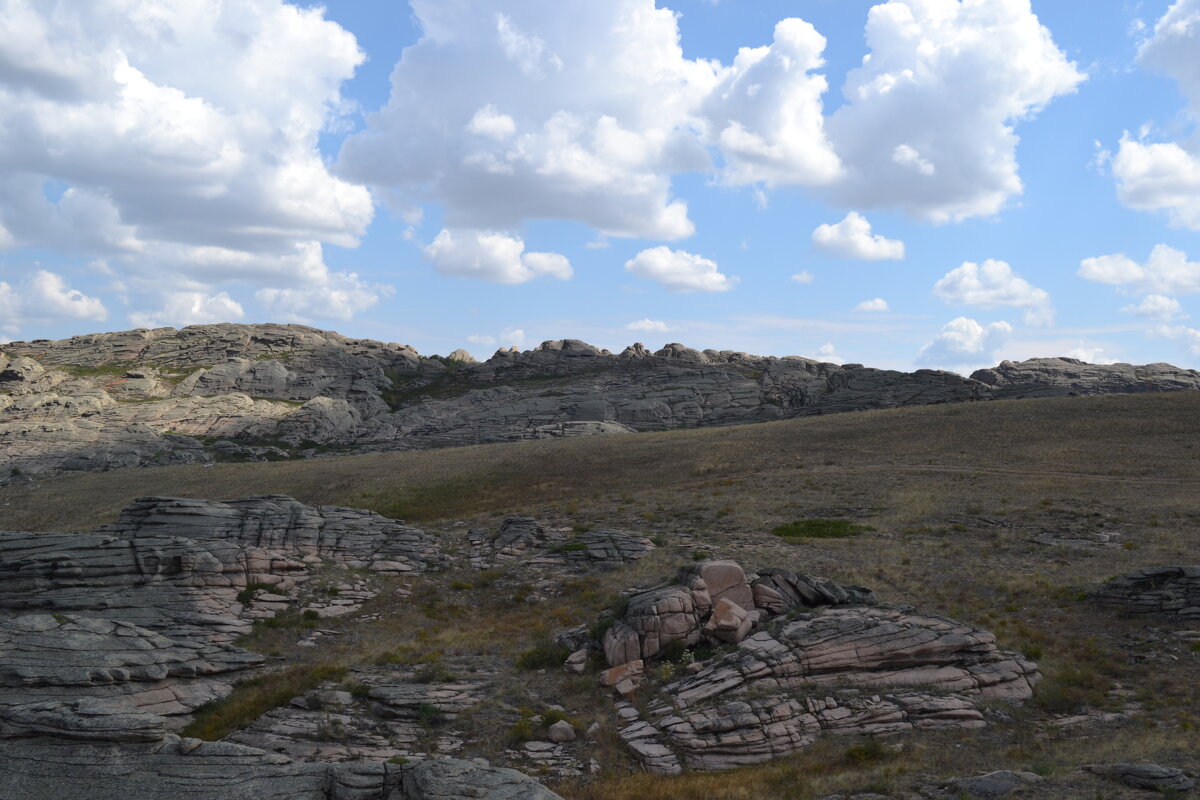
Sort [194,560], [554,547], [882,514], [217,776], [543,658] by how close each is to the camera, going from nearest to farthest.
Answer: [217,776] < [543,658] < [194,560] < [554,547] < [882,514]

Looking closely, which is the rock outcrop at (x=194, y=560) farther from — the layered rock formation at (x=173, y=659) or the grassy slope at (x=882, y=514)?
the grassy slope at (x=882, y=514)

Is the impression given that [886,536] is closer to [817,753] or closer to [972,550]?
[972,550]

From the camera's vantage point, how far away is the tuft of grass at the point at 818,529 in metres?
41.6

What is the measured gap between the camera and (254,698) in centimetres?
2422

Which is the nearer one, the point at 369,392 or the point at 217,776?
the point at 217,776

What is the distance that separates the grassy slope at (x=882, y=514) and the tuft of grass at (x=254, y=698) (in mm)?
2434

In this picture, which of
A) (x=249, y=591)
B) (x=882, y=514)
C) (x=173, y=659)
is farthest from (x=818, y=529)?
(x=173, y=659)

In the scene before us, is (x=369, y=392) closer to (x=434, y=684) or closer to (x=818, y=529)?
(x=818, y=529)

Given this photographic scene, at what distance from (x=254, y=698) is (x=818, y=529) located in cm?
3161

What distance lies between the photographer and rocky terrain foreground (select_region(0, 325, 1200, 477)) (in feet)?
347

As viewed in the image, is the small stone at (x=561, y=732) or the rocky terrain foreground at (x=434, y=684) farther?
the small stone at (x=561, y=732)

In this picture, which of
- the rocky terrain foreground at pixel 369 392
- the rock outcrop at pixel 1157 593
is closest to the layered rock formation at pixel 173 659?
the rock outcrop at pixel 1157 593

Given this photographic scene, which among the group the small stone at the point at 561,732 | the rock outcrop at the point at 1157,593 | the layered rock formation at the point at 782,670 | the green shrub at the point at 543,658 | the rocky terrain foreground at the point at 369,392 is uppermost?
the rocky terrain foreground at the point at 369,392

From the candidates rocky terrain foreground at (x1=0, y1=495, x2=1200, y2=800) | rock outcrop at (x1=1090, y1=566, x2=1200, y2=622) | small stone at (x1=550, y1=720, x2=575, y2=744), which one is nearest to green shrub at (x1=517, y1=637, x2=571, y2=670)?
rocky terrain foreground at (x1=0, y1=495, x2=1200, y2=800)
